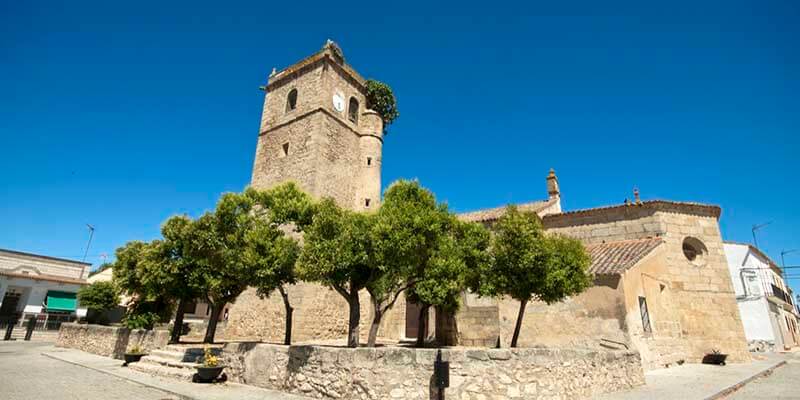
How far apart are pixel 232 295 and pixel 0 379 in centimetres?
675

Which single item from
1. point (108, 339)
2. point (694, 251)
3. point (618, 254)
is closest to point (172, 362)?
point (108, 339)

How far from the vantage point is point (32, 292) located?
29.9 m

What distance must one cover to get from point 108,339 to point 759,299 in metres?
39.2

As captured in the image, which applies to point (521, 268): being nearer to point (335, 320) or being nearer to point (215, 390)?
point (215, 390)

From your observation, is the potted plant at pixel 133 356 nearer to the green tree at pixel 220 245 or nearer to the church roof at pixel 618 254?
the green tree at pixel 220 245

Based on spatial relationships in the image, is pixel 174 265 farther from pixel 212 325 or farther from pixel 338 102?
pixel 338 102

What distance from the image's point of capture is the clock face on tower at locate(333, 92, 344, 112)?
75.6 ft

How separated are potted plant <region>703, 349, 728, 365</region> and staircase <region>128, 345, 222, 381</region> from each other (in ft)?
60.0

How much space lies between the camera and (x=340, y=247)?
389 inches

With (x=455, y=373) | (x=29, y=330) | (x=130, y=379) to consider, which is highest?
(x=455, y=373)

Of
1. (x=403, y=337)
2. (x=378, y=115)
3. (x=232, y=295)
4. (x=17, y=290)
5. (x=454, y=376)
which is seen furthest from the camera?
(x=17, y=290)

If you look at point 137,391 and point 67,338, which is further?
point 67,338

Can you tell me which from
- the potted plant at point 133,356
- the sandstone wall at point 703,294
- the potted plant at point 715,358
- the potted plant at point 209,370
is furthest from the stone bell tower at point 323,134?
the potted plant at point 715,358

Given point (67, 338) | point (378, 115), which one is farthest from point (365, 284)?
point (67, 338)
